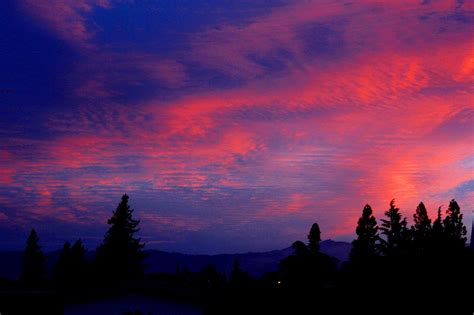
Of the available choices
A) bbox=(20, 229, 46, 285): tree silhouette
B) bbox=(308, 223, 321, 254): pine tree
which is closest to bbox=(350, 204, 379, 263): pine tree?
bbox=(308, 223, 321, 254): pine tree

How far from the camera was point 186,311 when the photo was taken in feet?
94.3

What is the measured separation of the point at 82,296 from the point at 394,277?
18.8 m

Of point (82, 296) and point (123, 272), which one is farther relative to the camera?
point (123, 272)

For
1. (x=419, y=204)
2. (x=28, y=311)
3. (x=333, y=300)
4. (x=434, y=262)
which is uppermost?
(x=419, y=204)

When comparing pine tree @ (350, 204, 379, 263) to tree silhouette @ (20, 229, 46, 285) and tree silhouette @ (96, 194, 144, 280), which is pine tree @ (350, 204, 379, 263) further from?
tree silhouette @ (20, 229, 46, 285)

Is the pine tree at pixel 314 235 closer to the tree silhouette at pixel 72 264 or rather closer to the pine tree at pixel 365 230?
the pine tree at pixel 365 230

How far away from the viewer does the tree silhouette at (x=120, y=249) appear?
6875 cm

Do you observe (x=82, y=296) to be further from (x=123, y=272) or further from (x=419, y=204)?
(x=419, y=204)

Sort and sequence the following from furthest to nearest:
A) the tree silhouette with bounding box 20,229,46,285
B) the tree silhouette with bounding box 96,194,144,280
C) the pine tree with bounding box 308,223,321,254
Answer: the tree silhouette with bounding box 20,229,46,285
the pine tree with bounding box 308,223,321,254
the tree silhouette with bounding box 96,194,144,280

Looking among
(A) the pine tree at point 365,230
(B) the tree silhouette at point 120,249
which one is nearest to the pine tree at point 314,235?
(A) the pine tree at point 365,230

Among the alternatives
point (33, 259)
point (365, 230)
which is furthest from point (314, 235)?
point (33, 259)

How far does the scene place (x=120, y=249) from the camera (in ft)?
232

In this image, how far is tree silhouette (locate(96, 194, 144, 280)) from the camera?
2707 inches

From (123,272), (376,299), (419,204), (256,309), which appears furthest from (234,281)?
(419,204)
